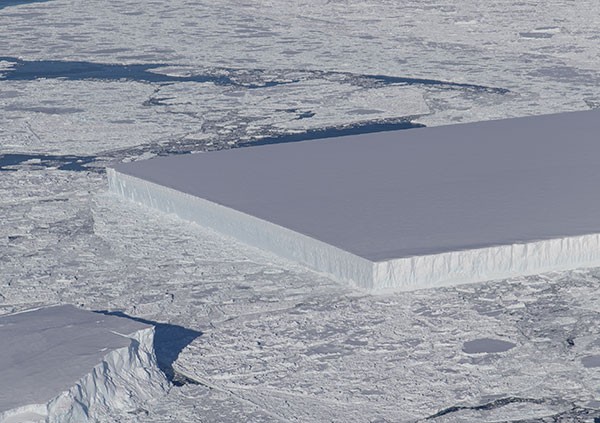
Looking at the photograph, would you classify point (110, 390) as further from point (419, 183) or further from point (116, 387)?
point (419, 183)

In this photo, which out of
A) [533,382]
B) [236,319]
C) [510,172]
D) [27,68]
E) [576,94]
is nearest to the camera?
[533,382]

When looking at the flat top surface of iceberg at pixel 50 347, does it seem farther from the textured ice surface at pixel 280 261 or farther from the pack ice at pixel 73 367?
the textured ice surface at pixel 280 261

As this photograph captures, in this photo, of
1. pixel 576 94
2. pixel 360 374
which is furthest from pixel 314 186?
pixel 576 94

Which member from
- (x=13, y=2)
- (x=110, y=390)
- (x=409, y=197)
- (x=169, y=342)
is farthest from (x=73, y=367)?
(x=13, y=2)

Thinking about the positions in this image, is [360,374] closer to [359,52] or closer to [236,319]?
[236,319]

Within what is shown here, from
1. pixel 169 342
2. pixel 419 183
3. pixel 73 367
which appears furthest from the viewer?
pixel 419 183

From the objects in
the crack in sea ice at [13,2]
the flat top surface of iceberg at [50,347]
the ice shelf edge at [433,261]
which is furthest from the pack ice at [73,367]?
the crack in sea ice at [13,2]
